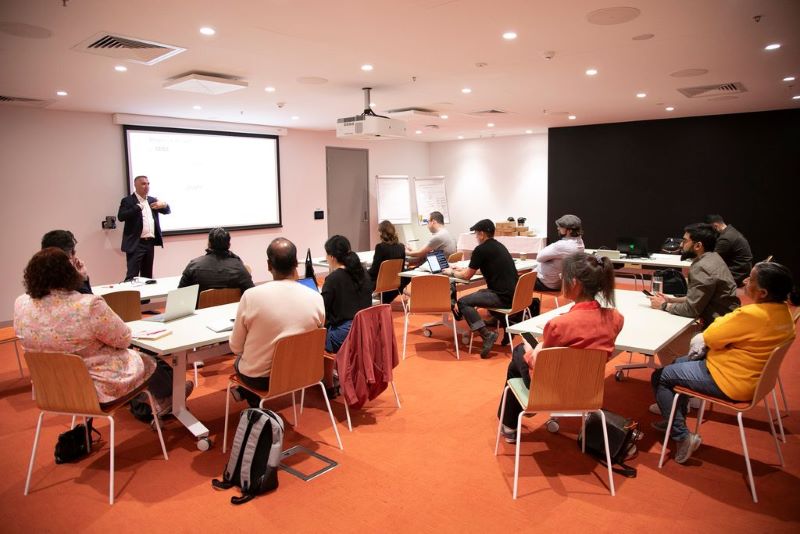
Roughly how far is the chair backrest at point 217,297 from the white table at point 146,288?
2.41 ft

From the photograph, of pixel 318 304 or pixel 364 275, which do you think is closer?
pixel 318 304

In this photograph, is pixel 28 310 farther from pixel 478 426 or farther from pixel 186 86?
pixel 186 86

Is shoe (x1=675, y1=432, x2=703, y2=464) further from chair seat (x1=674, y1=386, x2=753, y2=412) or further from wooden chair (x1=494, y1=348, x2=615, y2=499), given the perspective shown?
wooden chair (x1=494, y1=348, x2=615, y2=499)

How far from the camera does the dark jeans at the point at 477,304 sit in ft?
17.1

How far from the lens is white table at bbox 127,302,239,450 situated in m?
3.15

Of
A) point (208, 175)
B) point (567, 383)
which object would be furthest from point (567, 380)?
point (208, 175)

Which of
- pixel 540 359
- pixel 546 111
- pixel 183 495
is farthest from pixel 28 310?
pixel 546 111

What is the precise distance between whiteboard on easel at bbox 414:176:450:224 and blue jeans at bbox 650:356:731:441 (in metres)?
9.03

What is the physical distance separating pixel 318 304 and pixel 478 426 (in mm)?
1477

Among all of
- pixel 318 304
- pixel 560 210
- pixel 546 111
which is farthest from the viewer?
pixel 560 210

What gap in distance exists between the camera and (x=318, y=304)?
324 centimetres

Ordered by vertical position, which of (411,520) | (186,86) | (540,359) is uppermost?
(186,86)

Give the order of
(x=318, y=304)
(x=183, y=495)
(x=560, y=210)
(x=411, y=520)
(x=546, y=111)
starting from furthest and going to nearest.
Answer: (x=560, y=210)
(x=546, y=111)
(x=318, y=304)
(x=183, y=495)
(x=411, y=520)

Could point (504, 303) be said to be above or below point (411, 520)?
above
